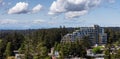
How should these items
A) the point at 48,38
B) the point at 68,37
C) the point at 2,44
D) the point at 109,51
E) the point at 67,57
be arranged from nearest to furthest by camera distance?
the point at 109,51 < the point at 67,57 < the point at 2,44 < the point at 48,38 < the point at 68,37

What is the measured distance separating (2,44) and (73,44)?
1394 cm

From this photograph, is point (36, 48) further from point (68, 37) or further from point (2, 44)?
point (68, 37)

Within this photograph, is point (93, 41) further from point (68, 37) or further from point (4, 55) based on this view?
point (4, 55)

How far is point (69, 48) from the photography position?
195ft

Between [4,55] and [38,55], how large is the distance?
2157 centimetres

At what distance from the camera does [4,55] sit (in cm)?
5988

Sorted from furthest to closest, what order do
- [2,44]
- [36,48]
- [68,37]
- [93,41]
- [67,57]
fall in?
[93,41], [68,37], [2,44], [67,57], [36,48]

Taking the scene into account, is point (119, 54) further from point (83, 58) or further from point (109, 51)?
point (83, 58)

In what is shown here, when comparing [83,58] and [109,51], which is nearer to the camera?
[109,51]

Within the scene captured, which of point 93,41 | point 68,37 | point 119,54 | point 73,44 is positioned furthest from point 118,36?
point 119,54

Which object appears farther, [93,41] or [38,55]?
[93,41]

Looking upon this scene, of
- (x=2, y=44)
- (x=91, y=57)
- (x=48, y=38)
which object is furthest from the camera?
(x=48, y=38)

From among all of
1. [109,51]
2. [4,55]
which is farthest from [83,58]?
[4,55]

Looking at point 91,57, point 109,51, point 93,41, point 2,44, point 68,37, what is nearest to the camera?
point 109,51
